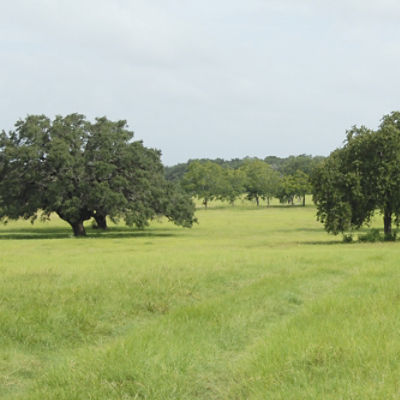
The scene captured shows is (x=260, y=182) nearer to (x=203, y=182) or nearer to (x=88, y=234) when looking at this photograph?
(x=203, y=182)

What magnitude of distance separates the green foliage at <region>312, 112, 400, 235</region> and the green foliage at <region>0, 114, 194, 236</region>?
1677 centimetres

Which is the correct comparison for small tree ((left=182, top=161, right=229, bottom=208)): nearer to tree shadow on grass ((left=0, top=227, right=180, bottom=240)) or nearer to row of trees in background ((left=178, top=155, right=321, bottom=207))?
row of trees in background ((left=178, top=155, right=321, bottom=207))

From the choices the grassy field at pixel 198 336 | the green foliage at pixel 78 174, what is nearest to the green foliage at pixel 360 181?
the green foliage at pixel 78 174

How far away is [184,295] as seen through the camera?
1272cm

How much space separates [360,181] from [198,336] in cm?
3383

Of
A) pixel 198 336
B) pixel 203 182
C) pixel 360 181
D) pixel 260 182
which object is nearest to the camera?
pixel 198 336

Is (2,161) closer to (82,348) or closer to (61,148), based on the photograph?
(61,148)

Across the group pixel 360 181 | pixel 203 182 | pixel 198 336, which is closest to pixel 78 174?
pixel 360 181

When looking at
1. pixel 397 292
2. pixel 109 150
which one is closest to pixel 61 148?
pixel 109 150

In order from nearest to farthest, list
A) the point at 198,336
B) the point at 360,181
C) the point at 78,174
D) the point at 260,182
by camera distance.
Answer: the point at 198,336, the point at 360,181, the point at 78,174, the point at 260,182

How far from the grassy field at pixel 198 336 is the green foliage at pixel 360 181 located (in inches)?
938

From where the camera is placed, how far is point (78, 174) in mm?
47406

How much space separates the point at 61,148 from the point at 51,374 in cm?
4139

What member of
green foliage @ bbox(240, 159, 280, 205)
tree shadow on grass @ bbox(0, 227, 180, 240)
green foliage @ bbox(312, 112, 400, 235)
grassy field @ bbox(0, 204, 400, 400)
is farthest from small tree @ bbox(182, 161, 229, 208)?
grassy field @ bbox(0, 204, 400, 400)
